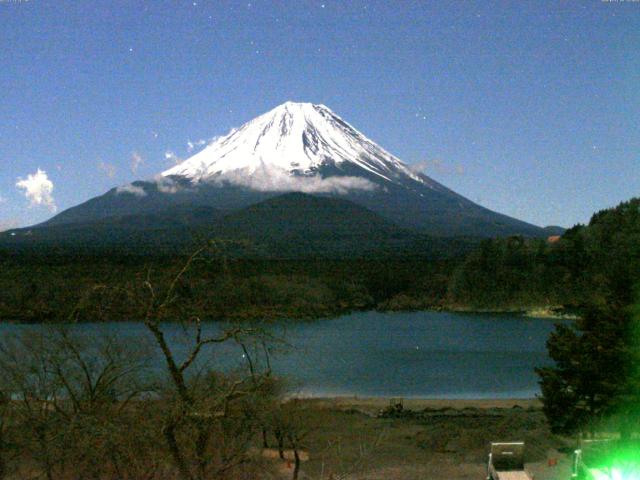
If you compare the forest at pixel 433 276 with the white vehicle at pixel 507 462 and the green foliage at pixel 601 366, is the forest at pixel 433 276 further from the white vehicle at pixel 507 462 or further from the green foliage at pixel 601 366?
the white vehicle at pixel 507 462

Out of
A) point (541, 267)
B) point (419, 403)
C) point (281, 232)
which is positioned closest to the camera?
point (419, 403)

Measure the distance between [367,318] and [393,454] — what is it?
125 ft

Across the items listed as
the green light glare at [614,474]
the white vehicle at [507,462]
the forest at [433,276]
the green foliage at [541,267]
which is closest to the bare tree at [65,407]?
the white vehicle at [507,462]

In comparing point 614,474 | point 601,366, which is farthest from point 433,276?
point 614,474

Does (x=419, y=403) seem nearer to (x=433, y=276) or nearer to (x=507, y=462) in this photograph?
(x=507, y=462)

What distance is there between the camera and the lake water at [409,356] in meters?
23.2

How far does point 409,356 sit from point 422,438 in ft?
54.8

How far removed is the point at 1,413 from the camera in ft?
24.0

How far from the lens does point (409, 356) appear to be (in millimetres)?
31547

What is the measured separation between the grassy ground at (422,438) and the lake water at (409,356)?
1337 mm

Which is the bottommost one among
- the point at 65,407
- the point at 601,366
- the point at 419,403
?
the point at 419,403

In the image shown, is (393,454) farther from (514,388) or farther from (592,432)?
(514,388)

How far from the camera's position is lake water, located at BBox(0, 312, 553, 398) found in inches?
914

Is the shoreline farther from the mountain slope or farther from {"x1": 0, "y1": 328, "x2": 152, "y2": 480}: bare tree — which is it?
the mountain slope
